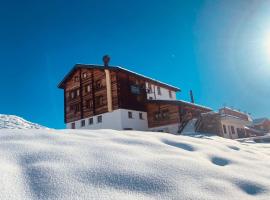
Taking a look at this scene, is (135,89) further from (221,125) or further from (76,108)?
(221,125)

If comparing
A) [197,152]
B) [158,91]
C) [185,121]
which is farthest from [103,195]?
[158,91]

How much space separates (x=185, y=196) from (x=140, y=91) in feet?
84.0

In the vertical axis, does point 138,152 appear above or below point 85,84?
below

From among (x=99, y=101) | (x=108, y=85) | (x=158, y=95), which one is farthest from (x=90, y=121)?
Result: (x=158, y=95)

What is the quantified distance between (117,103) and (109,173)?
22.0 metres

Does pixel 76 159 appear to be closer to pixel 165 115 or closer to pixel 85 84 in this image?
pixel 165 115

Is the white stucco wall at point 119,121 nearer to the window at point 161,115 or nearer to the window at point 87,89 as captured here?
the window at point 161,115

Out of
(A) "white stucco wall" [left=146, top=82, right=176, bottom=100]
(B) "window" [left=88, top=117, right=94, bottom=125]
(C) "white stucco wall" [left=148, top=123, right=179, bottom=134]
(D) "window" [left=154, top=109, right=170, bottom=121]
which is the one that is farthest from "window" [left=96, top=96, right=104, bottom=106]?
(C) "white stucco wall" [left=148, top=123, right=179, bottom=134]

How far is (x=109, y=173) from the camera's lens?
238 cm

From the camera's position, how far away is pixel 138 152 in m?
3.19

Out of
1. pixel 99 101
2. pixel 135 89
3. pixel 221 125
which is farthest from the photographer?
pixel 135 89

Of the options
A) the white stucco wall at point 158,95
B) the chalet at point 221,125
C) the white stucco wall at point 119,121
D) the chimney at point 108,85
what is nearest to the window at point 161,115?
the white stucco wall at point 119,121

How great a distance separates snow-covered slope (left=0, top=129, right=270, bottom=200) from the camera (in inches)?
79.0

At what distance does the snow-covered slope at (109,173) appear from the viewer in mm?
2008
